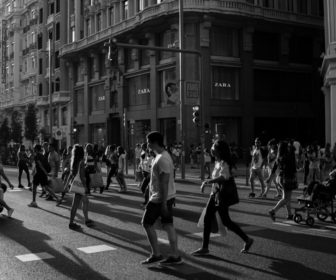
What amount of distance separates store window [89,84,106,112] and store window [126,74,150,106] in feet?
13.5

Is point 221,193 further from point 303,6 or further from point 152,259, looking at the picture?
point 303,6

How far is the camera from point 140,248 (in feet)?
25.8

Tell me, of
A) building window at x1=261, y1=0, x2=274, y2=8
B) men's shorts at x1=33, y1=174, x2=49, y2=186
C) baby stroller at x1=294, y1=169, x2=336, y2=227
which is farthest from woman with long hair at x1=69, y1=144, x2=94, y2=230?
building window at x1=261, y1=0, x2=274, y2=8

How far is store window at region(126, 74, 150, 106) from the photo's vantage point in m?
39.0

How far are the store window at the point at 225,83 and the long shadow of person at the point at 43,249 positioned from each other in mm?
26146

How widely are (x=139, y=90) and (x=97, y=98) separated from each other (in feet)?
23.5

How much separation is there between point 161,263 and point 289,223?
4207mm

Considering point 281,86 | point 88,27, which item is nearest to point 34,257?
point 281,86

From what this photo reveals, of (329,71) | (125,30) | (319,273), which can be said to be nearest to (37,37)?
(125,30)

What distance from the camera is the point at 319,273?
20.7ft

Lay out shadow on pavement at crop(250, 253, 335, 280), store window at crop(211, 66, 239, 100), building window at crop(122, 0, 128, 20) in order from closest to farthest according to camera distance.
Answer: shadow on pavement at crop(250, 253, 335, 280), store window at crop(211, 66, 239, 100), building window at crop(122, 0, 128, 20)

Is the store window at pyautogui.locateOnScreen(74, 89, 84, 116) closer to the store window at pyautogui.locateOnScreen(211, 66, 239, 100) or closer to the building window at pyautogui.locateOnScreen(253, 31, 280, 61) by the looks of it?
the store window at pyautogui.locateOnScreen(211, 66, 239, 100)

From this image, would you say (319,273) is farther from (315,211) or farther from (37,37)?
(37,37)

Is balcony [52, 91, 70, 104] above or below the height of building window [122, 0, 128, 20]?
below
